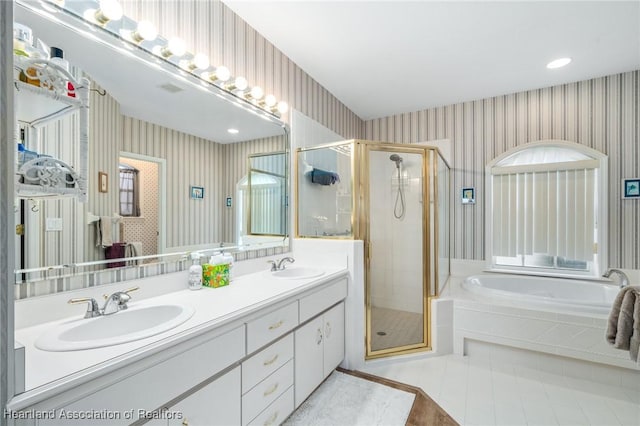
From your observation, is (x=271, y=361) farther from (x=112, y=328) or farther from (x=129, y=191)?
(x=129, y=191)

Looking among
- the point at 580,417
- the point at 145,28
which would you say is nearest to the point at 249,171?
the point at 145,28

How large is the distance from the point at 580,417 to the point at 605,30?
8.81 feet

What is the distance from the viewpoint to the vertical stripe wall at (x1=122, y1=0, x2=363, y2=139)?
1.52 m

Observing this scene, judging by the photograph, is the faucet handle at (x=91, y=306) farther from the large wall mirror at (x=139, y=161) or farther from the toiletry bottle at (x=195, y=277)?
the toiletry bottle at (x=195, y=277)

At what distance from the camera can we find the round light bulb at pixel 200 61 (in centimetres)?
161

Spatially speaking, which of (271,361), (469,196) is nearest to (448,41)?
(469,196)

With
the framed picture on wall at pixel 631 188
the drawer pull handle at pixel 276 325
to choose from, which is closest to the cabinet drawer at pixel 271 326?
the drawer pull handle at pixel 276 325

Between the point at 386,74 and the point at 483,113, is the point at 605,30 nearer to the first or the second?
the point at 483,113

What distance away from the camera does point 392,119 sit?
3.87 metres

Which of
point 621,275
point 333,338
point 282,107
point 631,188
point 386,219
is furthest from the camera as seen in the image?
point 386,219

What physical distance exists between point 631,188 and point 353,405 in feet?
10.6

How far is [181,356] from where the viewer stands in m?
0.98

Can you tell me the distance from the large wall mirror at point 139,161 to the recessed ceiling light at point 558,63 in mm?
2628

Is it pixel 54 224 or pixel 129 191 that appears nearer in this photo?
pixel 54 224
